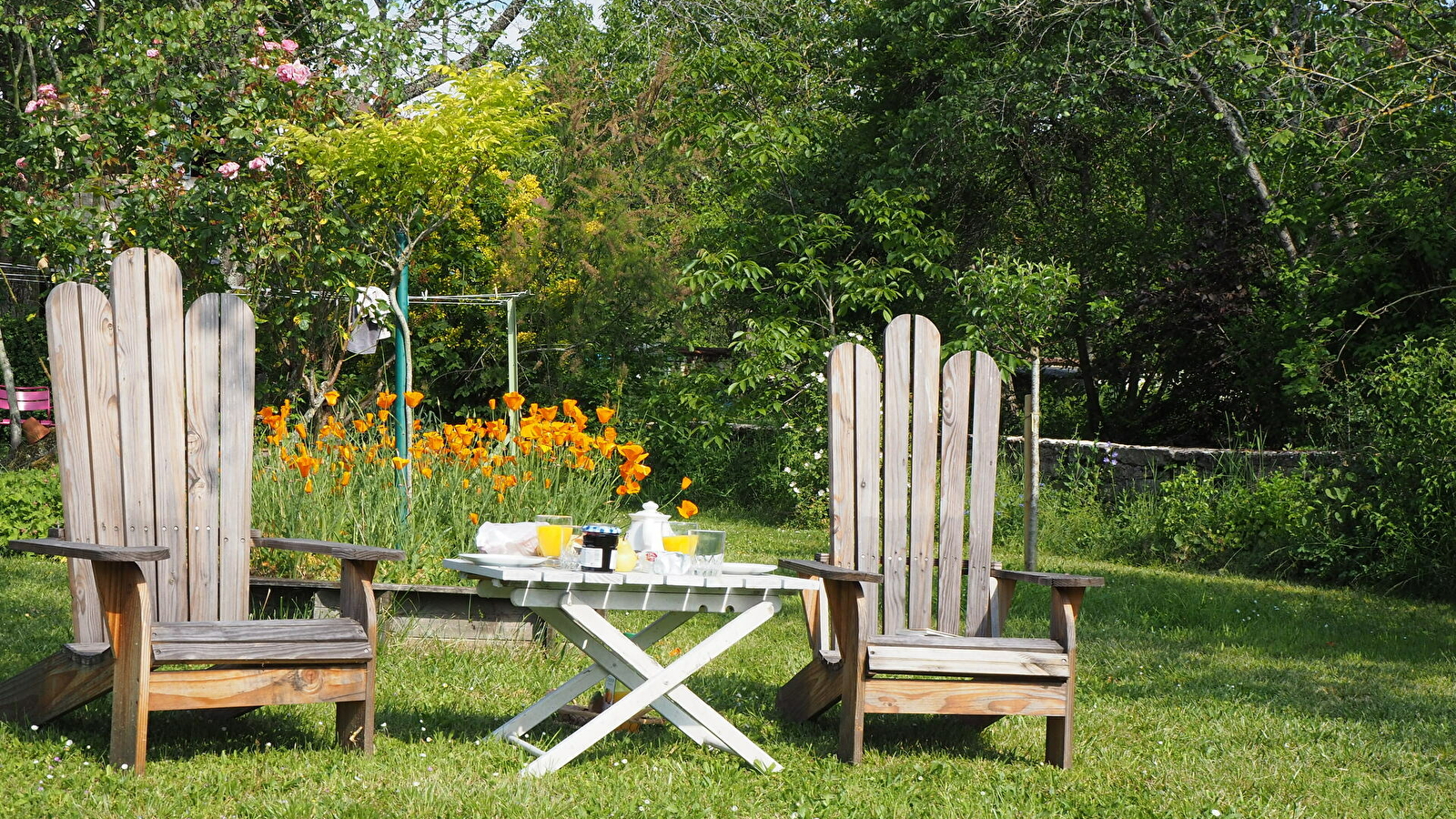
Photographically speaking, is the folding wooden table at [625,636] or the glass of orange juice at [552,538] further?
the glass of orange juice at [552,538]

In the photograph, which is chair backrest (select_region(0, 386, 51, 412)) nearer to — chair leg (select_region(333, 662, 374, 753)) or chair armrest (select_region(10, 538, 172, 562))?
chair armrest (select_region(10, 538, 172, 562))

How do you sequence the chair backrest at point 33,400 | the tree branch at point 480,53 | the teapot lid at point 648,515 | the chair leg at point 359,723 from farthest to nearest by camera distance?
the tree branch at point 480,53 → the chair backrest at point 33,400 → the teapot lid at point 648,515 → the chair leg at point 359,723

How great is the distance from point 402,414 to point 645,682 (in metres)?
2.66

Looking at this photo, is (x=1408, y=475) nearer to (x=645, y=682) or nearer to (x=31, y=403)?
(x=645, y=682)

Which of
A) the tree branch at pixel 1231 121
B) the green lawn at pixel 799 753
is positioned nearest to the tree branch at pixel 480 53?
→ the tree branch at pixel 1231 121

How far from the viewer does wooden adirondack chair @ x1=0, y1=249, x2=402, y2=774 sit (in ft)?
9.96

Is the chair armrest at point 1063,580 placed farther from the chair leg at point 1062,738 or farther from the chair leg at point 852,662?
the chair leg at point 852,662

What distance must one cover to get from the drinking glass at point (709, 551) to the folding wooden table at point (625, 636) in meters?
0.07

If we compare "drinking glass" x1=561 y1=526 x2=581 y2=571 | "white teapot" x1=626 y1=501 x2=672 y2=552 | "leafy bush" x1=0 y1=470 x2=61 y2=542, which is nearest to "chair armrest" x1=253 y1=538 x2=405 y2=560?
"drinking glass" x1=561 y1=526 x2=581 y2=571

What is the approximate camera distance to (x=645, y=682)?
334 cm

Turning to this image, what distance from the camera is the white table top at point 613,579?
3.18 meters

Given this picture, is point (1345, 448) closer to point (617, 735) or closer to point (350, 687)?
point (617, 735)

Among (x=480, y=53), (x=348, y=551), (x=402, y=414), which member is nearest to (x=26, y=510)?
(x=402, y=414)

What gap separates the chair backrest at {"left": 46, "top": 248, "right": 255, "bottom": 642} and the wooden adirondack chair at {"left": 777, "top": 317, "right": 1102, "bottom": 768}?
1697mm
